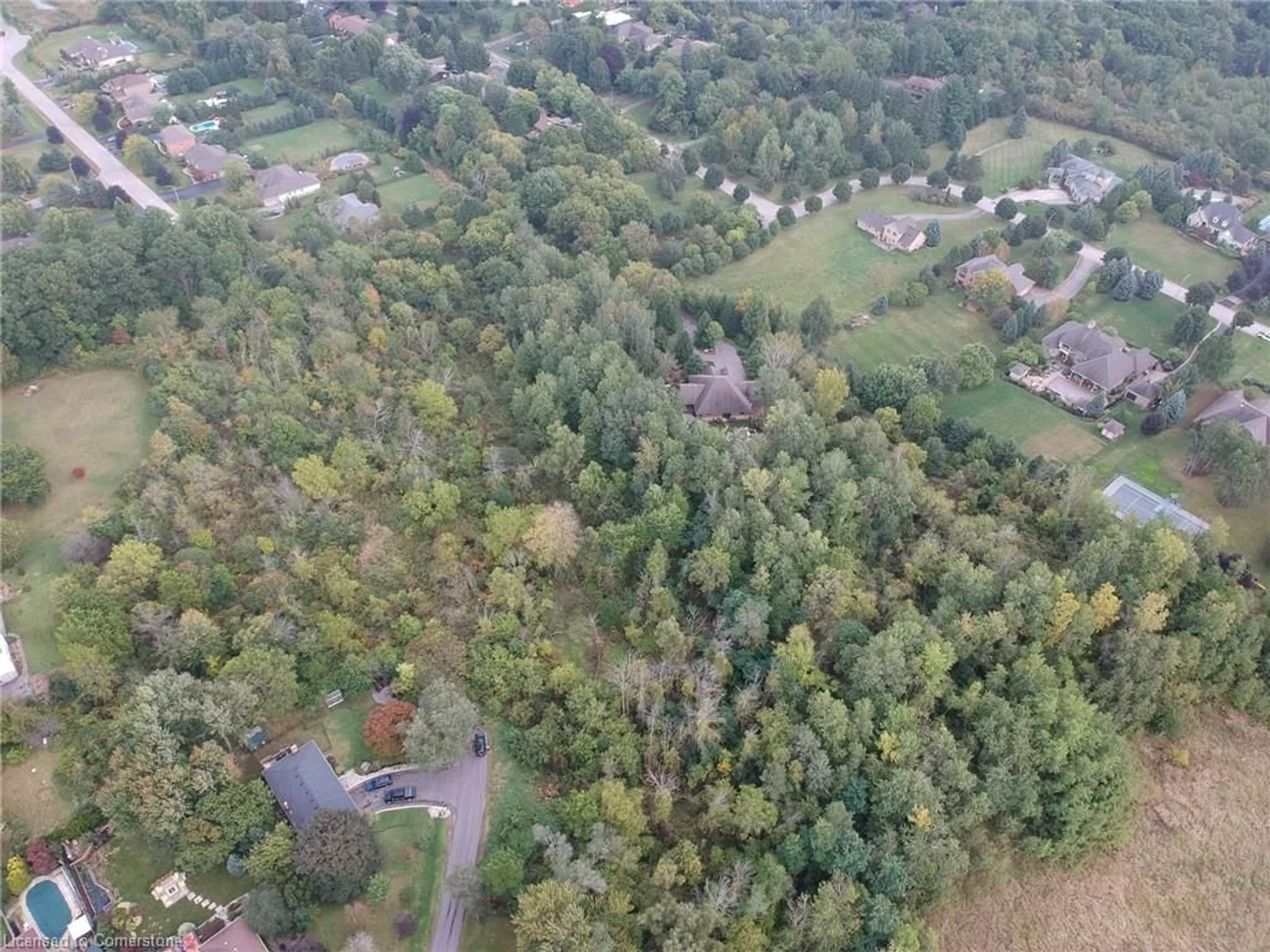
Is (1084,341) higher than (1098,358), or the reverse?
(1084,341)

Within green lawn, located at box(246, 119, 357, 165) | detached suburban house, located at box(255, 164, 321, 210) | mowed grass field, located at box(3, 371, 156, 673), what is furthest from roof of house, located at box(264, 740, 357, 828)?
green lawn, located at box(246, 119, 357, 165)

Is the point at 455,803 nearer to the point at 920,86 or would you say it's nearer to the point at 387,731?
the point at 387,731

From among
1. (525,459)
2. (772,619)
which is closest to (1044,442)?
(772,619)

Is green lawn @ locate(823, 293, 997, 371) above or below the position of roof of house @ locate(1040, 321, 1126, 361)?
below

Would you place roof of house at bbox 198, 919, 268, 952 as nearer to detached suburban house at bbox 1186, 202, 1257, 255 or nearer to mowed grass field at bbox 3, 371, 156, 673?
mowed grass field at bbox 3, 371, 156, 673

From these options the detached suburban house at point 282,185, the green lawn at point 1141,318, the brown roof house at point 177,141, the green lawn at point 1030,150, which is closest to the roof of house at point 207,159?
the brown roof house at point 177,141

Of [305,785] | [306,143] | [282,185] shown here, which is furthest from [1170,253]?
[306,143]

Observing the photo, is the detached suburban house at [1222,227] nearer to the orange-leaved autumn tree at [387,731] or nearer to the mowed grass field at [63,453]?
the orange-leaved autumn tree at [387,731]
